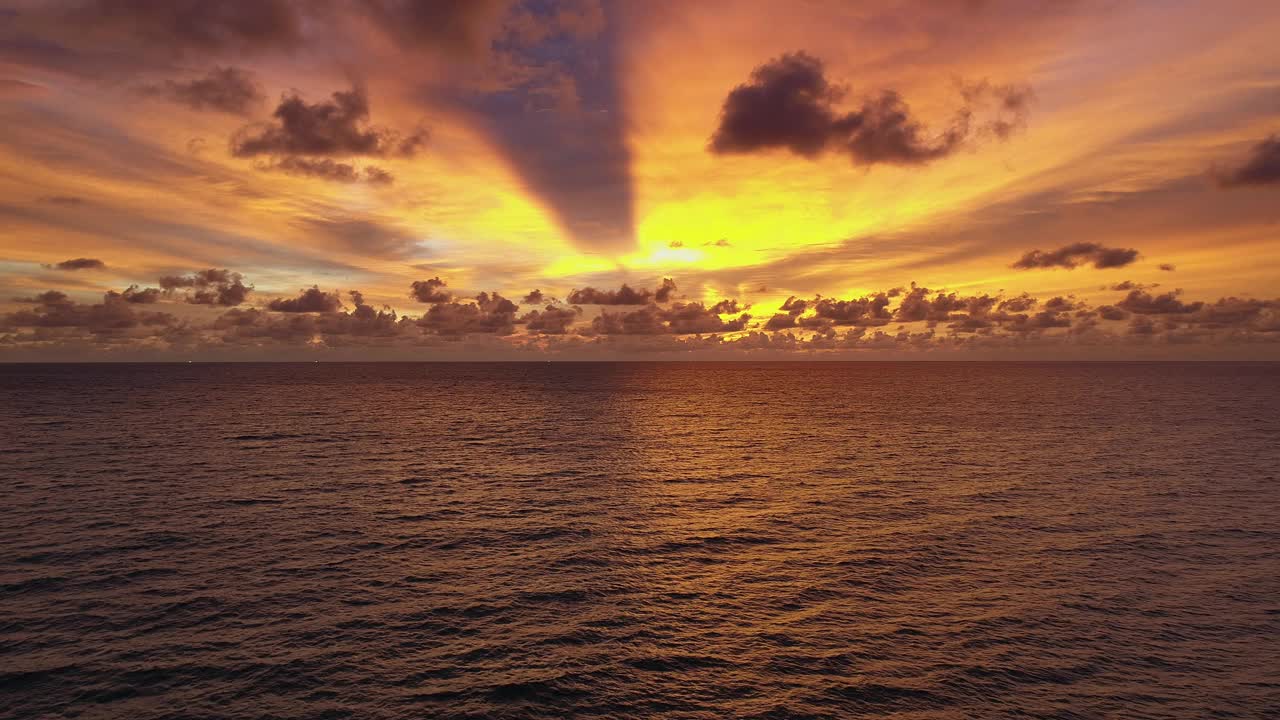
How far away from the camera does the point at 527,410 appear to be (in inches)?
5846

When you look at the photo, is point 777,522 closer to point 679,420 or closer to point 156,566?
point 156,566

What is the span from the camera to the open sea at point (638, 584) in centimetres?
2533

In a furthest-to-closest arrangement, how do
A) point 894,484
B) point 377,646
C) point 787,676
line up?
1. point 894,484
2. point 377,646
3. point 787,676

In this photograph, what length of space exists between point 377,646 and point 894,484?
162 feet

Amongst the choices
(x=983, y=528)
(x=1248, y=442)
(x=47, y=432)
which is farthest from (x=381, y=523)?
(x=1248, y=442)

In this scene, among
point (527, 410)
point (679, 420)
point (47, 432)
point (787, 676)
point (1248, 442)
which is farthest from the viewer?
point (527, 410)

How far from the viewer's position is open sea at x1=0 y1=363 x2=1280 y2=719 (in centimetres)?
2533

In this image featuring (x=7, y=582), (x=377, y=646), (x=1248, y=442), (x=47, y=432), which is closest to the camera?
(x=377, y=646)

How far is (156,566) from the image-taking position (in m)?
38.3

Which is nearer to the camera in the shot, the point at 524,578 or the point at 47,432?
the point at 524,578

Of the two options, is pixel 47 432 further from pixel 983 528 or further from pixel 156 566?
pixel 983 528

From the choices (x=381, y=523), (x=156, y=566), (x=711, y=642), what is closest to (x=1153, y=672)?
(x=711, y=642)

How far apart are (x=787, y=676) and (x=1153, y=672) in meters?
15.1

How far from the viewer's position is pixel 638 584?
36.9 m
